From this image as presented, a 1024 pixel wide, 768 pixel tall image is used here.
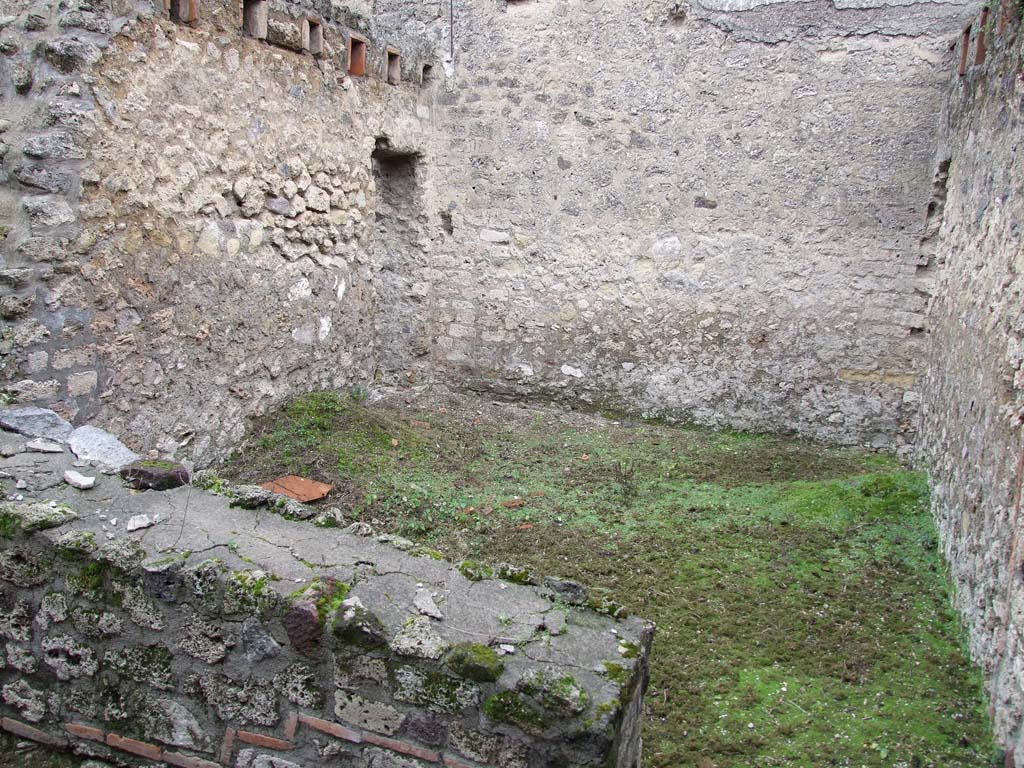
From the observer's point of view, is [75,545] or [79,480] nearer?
[75,545]

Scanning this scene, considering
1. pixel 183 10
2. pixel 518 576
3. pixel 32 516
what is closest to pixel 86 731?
pixel 32 516

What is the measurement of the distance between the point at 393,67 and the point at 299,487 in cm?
319

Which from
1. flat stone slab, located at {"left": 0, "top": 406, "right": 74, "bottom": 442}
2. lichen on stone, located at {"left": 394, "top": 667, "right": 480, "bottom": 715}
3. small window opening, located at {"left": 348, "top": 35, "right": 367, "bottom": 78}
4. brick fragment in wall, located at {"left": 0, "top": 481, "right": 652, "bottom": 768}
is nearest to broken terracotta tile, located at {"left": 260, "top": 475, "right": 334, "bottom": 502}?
flat stone slab, located at {"left": 0, "top": 406, "right": 74, "bottom": 442}

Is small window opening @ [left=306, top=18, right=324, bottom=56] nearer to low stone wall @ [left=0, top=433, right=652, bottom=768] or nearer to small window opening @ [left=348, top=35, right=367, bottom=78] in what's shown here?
small window opening @ [left=348, top=35, right=367, bottom=78]

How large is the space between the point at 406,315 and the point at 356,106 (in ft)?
5.32

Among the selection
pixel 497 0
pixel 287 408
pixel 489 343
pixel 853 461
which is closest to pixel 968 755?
pixel 853 461

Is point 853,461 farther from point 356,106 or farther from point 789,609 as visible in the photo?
point 356,106

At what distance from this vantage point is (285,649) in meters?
2.38

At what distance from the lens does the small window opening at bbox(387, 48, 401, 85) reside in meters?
5.94

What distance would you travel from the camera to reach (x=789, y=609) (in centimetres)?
378

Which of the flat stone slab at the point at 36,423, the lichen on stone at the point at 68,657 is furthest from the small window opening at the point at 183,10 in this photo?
the lichen on stone at the point at 68,657

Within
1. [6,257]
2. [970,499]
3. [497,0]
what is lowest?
[970,499]

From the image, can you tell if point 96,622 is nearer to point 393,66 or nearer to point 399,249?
point 399,249

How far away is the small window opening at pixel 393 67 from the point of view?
5.94m
